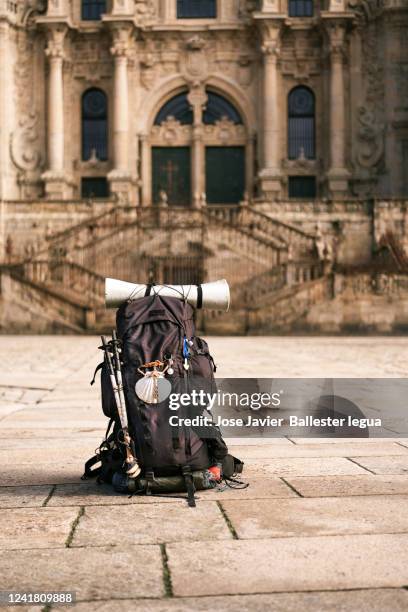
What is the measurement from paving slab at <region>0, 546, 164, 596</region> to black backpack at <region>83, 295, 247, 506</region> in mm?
1177

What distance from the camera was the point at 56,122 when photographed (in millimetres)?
43656

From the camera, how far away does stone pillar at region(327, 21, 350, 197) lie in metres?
42.9

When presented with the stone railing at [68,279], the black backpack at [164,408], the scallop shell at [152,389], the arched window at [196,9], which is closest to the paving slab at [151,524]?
the black backpack at [164,408]

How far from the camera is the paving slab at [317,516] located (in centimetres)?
512

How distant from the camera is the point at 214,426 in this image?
6168mm

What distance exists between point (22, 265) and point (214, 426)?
89.3 feet

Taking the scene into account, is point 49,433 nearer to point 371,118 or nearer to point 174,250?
point 174,250

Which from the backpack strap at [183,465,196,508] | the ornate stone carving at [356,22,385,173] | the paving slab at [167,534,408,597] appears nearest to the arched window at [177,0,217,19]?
the ornate stone carving at [356,22,385,173]

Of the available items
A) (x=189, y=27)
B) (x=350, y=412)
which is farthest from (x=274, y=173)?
(x=350, y=412)

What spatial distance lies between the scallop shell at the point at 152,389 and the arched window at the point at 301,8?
40973mm

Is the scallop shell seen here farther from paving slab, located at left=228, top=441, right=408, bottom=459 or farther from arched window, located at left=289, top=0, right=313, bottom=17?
arched window, located at left=289, top=0, right=313, bottom=17

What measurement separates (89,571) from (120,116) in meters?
40.5

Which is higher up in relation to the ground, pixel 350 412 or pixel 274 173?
pixel 274 173

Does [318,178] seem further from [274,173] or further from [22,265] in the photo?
[22,265]
